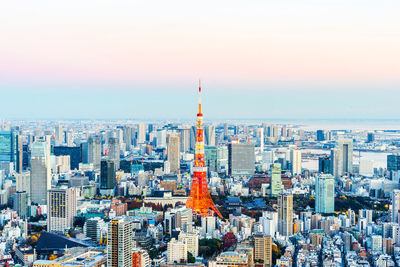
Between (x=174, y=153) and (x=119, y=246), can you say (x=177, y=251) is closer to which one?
(x=119, y=246)

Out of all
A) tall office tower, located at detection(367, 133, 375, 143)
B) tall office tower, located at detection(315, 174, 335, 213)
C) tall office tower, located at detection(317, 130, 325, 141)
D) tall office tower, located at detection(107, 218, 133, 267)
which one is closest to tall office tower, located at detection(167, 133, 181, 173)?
tall office tower, located at detection(315, 174, 335, 213)

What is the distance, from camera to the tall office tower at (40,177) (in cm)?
1522

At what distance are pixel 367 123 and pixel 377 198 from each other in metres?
12.8

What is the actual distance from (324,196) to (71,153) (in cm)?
1237

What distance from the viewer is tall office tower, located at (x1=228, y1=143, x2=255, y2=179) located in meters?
21.6

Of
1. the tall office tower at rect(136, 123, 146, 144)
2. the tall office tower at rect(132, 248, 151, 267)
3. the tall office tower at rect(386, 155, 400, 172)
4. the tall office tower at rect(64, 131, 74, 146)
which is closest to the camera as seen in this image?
the tall office tower at rect(132, 248, 151, 267)

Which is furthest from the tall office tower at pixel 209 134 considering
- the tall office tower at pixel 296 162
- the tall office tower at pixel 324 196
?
the tall office tower at pixel 324 196

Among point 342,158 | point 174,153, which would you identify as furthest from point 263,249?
point 174,153

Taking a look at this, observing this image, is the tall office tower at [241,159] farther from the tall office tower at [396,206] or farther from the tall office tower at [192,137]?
the tall office tower at [396,206]

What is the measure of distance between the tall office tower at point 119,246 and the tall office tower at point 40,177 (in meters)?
7.25

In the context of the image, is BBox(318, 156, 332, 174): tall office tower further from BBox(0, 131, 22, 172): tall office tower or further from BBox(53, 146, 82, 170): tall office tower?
BBox(0, 131, 22, 172): tall office tower

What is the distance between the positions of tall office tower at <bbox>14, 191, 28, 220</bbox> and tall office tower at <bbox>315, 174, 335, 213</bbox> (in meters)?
6.98

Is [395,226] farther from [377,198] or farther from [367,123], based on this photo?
[367,123]

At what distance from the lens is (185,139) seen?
2775 centimetres
